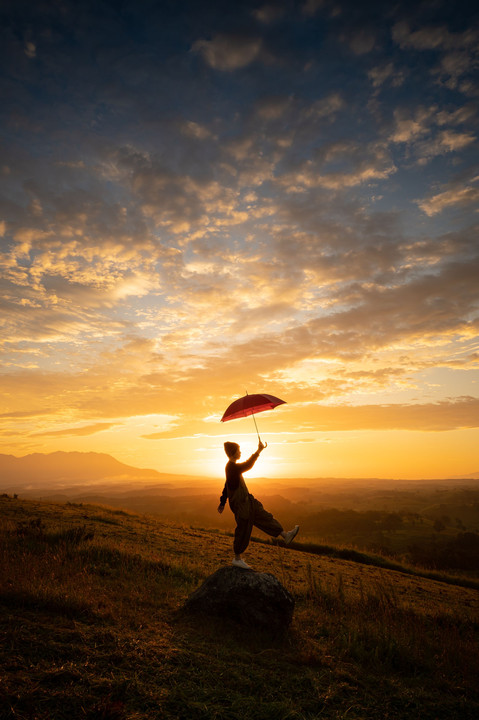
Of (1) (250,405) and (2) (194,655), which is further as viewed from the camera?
(1) (250,405)

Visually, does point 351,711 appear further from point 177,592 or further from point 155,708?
point 177,592

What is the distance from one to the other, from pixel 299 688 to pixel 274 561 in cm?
1254

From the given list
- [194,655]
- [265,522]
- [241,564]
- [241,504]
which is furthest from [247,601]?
[194,655]

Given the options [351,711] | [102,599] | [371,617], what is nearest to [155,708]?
[351,711]

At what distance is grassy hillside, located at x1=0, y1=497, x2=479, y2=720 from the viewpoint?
4.47m

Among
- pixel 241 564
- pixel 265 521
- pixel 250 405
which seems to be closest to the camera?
pixel 241 564

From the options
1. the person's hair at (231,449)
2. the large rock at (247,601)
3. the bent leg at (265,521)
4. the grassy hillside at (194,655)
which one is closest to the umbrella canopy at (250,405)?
the person's hair at (231,449)

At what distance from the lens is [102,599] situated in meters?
7.50

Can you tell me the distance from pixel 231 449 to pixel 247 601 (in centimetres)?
327

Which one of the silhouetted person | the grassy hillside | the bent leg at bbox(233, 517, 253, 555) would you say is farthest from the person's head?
the grassy hillside

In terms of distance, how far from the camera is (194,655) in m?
5.82

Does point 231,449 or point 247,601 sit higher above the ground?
point 231,449

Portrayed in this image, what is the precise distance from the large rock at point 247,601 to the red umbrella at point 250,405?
Answer: 3.25 m

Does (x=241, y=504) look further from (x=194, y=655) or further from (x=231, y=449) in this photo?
(x=194, y=655)
